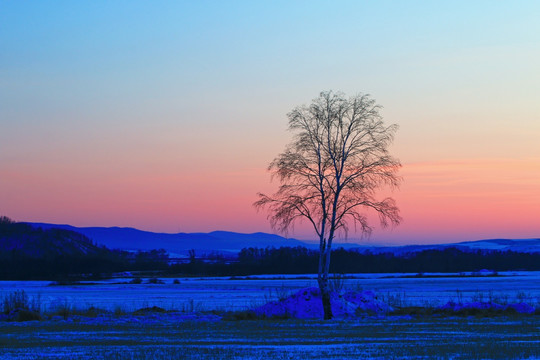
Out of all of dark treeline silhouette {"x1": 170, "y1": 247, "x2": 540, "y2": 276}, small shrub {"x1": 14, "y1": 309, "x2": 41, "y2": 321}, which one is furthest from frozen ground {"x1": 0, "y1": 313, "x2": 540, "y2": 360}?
dark treeline silhouette {"x1": 170, "y1": 247, "x2": 540, "y2": 276}

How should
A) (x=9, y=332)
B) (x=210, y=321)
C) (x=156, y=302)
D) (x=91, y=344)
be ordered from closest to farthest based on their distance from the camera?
(x=91, y=344) < (x=9, y=332) < (x=210, y=321) < (x=156, y=302)

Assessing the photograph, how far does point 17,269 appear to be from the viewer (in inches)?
5522

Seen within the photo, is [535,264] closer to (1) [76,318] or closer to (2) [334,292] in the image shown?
(2) [334,292]

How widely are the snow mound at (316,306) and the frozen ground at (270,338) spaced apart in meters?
3.25

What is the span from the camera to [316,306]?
43.8m

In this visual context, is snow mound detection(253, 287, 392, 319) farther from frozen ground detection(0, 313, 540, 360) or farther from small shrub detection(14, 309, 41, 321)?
small shrub detection(14, 309, 41, 321)

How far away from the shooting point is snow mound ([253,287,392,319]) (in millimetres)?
42531

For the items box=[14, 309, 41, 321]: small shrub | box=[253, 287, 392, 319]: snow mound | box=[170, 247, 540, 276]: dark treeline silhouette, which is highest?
box=[170, 247, 540, 276]: dark treeline silhouette

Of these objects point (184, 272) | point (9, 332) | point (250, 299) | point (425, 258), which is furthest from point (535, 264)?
point (9, 332)

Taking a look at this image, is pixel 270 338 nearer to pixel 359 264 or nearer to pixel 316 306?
pixel 316 306

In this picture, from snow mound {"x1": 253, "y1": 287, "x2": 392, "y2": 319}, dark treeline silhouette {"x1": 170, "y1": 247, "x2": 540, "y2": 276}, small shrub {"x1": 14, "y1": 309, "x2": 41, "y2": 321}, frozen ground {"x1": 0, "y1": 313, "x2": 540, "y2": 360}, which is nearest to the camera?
frozen ground {"x1": 0, "y1": 313, "x2": 540, "y2": 360}

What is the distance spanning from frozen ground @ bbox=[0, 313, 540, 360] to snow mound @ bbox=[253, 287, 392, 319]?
325 centimetres

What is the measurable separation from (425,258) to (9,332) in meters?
142

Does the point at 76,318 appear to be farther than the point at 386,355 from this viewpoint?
Yes
